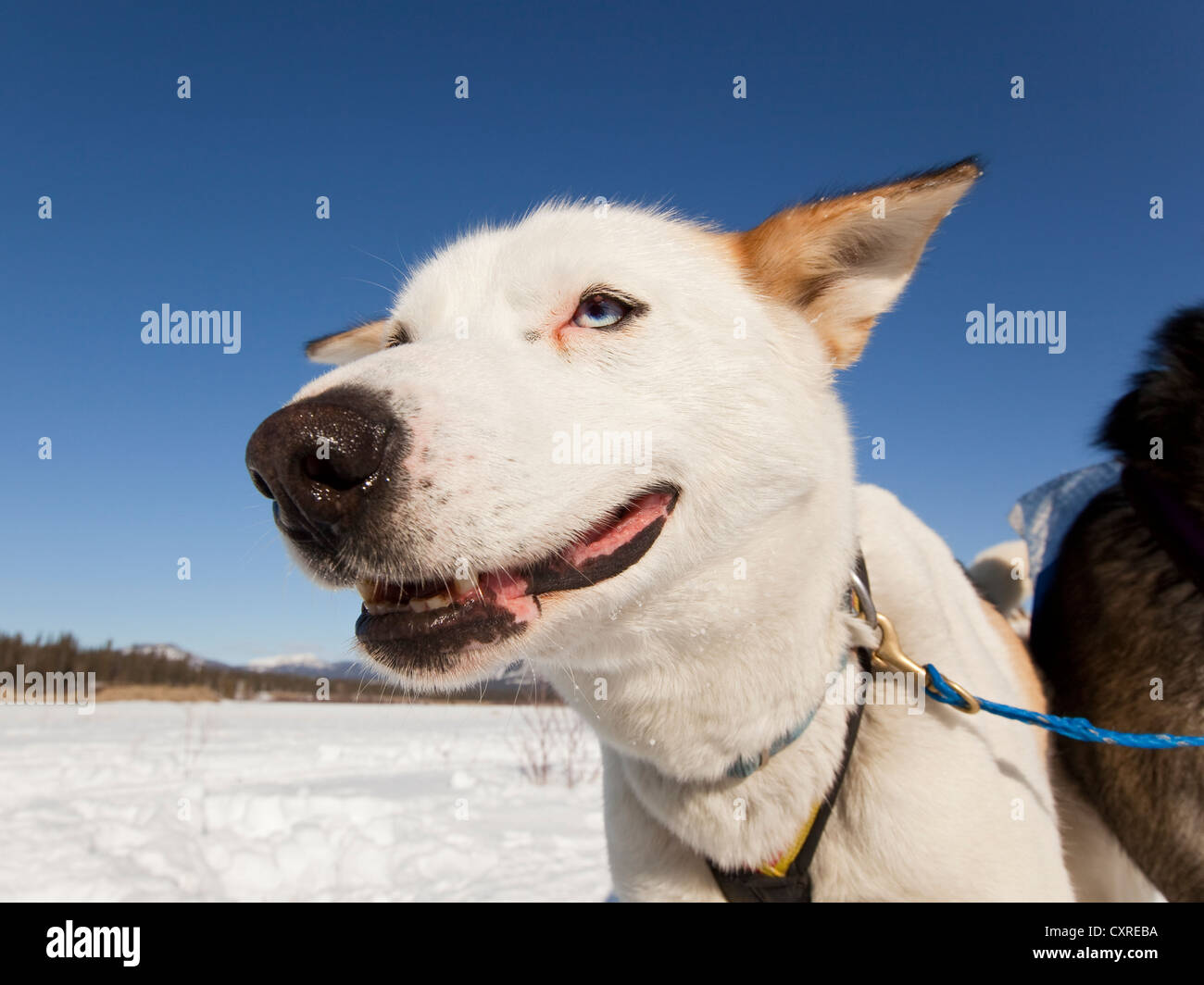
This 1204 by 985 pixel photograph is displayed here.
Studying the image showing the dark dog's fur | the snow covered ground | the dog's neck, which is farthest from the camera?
the snow covered ground

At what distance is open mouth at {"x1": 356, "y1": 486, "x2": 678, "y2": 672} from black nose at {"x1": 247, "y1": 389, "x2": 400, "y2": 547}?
178 mm

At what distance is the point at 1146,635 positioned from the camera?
218cm

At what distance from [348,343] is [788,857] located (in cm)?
204

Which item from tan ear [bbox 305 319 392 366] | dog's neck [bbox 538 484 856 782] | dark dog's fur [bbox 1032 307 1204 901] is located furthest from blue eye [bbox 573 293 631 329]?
dark dog's fur [bbox 1032 307 1204 901]

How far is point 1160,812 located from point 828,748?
3.42 ft

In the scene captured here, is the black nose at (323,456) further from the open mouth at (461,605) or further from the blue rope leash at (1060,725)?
the blue rope leash at (1060,725)

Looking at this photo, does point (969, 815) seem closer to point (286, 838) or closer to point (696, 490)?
point (696, 490)

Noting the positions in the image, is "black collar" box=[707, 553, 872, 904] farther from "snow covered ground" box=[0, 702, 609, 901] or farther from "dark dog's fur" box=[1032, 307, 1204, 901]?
"snow covered ground" box=[0, 702, 609, 901]

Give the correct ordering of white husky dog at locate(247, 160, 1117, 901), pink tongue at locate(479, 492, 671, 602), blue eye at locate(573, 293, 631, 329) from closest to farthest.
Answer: white husky dog at locate(247, 160, 1117, 901) < pink tongue at locate(479, 492, 671, 602) < blue eye at locate(573, 293, 631, 329)

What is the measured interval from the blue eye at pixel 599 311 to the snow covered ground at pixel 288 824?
3.37 m

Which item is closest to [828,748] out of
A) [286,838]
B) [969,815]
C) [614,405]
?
[969,815]

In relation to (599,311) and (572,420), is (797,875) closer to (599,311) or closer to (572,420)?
(572,420)

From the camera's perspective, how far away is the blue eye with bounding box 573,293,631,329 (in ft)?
5.95
